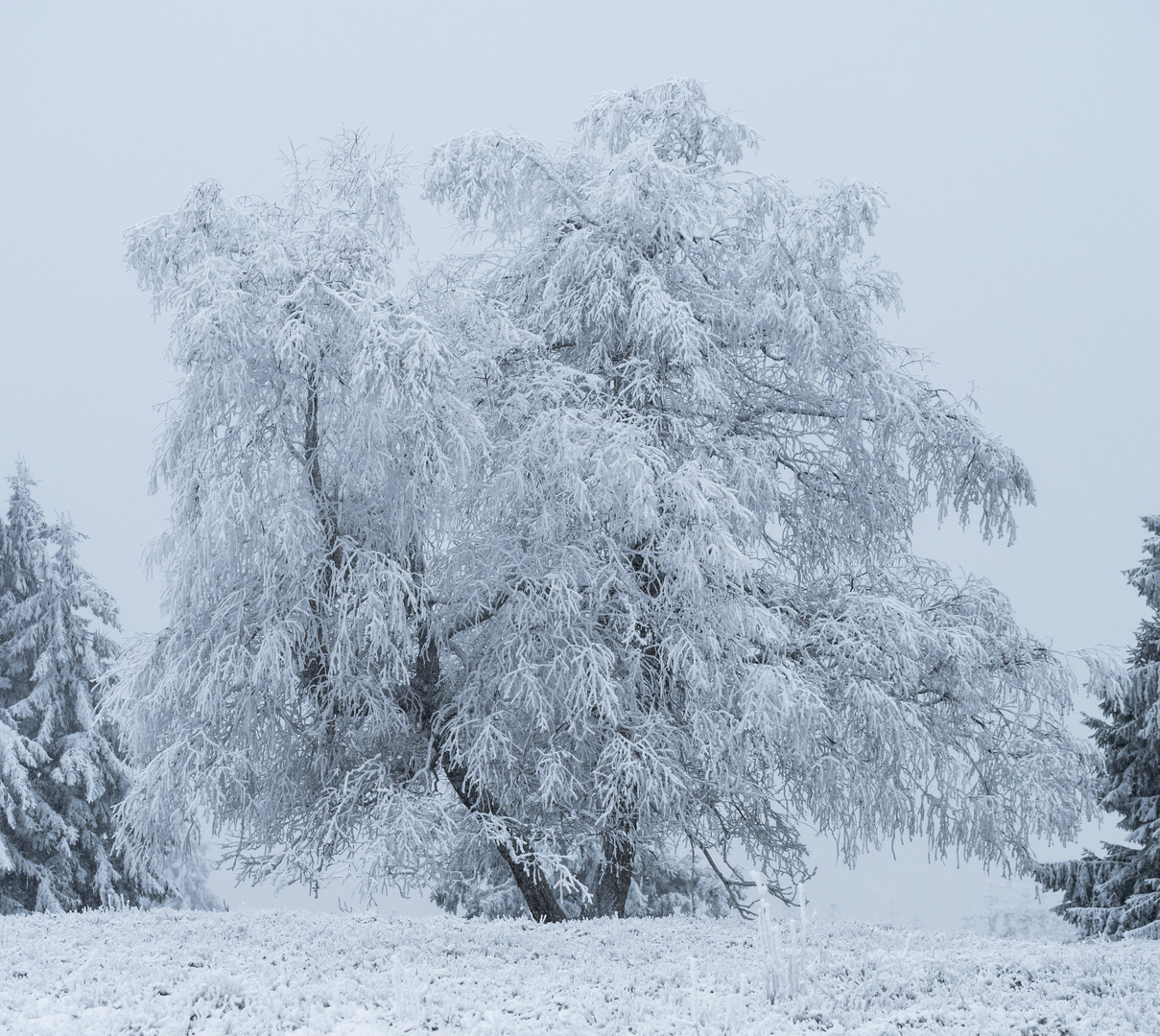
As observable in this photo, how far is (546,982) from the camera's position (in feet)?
19.1

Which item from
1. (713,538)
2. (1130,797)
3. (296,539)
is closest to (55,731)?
(296,539)

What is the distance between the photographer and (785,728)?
30.3 ft

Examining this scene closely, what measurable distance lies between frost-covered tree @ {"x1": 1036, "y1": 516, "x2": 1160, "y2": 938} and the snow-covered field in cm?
643

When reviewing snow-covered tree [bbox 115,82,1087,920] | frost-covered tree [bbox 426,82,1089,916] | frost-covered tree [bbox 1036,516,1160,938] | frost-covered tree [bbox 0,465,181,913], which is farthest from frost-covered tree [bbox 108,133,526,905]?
frost-covered tree [bbox 1036,516,1160,938]

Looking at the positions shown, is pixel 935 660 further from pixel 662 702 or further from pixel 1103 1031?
pixel 1103 1031

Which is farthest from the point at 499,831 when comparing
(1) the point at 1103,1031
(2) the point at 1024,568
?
(2) the point at 1024,568

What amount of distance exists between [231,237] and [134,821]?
15.4 feet

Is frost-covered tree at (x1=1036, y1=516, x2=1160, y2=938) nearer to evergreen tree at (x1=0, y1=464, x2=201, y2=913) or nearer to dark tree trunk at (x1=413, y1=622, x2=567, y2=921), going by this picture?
dark tree trunk at (x1=413, y1=622, x2=567, y2=921)

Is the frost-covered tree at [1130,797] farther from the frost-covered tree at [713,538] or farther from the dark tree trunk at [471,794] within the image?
the dark tree trunk at [471,794]

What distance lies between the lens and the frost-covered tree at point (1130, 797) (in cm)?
1333

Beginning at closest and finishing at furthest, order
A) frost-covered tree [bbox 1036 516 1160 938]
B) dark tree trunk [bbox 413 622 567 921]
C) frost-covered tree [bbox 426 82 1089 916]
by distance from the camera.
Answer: frost-covered tree [bbox 426 82 1089 916], dark tree trunk [bbox 413 622 567 921], frost-covered tree [bbox 1036 516 1160 938]

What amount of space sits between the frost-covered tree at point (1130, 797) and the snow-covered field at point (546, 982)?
643 cm

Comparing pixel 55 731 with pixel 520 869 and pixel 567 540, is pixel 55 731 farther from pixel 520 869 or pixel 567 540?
pixel 567 540

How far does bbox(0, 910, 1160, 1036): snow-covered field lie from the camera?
507cm
